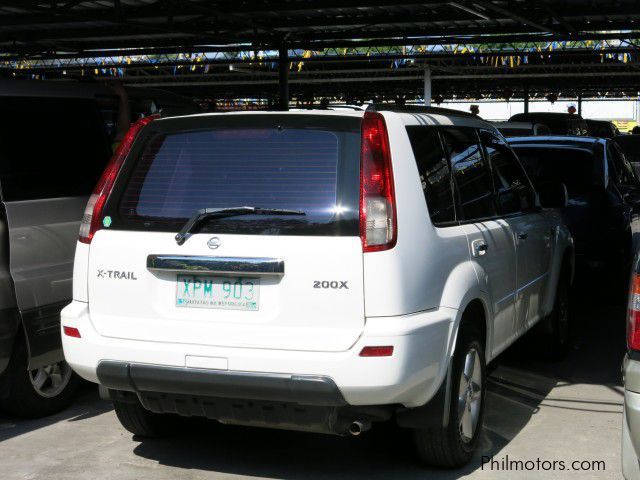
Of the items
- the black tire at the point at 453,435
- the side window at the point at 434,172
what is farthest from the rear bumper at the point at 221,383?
the side window at the point at 434,172

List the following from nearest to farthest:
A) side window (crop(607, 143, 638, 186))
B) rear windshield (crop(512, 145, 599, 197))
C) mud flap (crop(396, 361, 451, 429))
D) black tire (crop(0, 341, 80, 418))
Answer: mud flap (crop(396, 361, 451, 429)), black tire (crop(0, 341, 80, 418)), rear windshield (crop(512, 145, 599, 197)), side window (crop(607, 143, 638, 186))

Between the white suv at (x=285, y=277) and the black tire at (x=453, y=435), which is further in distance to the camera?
the black tire at (x=453, y=435)

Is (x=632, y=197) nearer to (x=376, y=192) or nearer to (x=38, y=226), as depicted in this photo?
(x=376, y=192)

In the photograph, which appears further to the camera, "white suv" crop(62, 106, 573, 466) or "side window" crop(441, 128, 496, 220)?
"side window" crop(441, 128, 496, 220)

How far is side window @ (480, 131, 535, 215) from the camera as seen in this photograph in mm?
5645

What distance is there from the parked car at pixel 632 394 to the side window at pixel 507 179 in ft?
6.56

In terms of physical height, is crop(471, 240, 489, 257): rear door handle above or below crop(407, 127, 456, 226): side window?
below

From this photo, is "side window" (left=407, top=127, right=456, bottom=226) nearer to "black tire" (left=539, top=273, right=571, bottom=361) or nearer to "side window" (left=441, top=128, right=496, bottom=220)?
"side window" (left=441, top=128, right=496, bottom=220)

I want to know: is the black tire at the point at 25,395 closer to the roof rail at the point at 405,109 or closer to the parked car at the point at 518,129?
the roof rail at the point at 405,109

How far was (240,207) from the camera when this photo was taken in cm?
418

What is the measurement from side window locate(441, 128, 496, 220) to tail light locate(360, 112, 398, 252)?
30.9 inches

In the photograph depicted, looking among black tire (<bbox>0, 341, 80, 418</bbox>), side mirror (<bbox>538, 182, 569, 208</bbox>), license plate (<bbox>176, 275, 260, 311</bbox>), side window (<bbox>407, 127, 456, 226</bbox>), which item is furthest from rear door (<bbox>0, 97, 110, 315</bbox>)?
side mirror (<bbox>538, 182, 569, 208</bbox>)

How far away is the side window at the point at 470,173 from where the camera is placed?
489 cm

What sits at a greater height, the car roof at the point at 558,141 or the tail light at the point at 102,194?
the tail light at the point at 102,194
